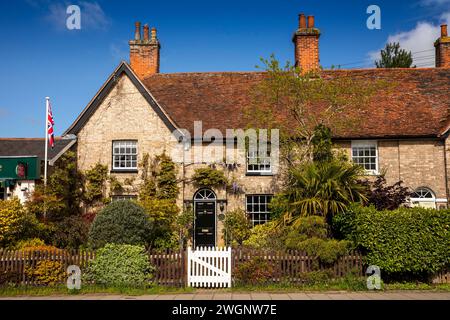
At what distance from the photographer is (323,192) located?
13.9 meters

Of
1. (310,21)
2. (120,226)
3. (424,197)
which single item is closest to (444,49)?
(310,21)

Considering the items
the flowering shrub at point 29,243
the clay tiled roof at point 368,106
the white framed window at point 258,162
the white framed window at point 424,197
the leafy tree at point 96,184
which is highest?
the clay tiled roof at point 368,106

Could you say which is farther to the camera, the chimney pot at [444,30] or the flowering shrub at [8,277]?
the chimney pot at [444,30]

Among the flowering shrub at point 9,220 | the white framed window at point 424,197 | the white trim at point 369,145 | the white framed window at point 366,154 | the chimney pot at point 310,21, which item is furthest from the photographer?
the chimney pot at point 310,21

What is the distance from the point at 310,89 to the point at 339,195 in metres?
5.65

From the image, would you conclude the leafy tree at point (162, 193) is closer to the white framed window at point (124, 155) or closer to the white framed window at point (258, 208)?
the white framed window at point (124, 155)

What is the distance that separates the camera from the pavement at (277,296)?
10492mm

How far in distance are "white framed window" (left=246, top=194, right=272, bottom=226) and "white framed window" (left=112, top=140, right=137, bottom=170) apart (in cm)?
585

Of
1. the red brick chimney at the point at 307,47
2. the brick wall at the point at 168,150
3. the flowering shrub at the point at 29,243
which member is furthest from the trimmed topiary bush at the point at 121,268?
the red brick chimney at the point at 307,47

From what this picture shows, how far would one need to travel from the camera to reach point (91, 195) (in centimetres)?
1852

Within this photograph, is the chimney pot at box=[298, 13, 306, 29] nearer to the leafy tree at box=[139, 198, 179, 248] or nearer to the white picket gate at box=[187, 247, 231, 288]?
the leafy tree at box=[139, 198, 179, 248]

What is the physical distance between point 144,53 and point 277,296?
17.7m

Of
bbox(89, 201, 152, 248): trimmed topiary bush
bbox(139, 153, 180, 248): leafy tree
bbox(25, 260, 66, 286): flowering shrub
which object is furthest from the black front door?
bbox(25, 260, 66, 286): flowering shrub

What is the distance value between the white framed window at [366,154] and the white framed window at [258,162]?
13.5ft
